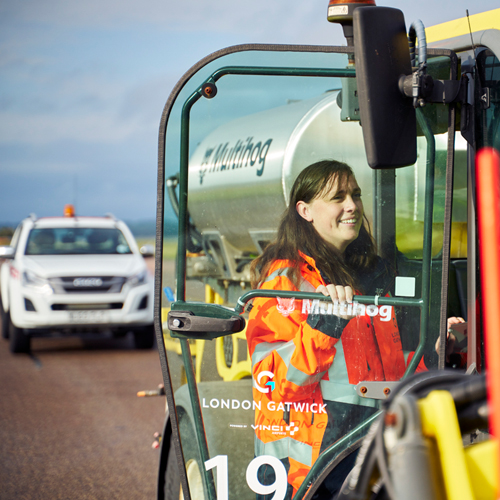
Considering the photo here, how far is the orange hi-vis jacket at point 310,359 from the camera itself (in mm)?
2018

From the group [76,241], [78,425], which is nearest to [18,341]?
[76,241]

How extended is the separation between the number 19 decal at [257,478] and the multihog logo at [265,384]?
217mm

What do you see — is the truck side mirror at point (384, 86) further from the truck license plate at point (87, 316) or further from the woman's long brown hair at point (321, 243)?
the truck license plate at point (87, 316)

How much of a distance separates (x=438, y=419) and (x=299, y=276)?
3.01ft

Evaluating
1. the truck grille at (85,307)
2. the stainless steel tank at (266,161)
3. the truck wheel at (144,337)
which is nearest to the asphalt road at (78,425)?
the truck wheel at (144,337)

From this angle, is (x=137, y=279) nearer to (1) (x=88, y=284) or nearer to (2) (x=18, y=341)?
(1) (x=88, y=284)

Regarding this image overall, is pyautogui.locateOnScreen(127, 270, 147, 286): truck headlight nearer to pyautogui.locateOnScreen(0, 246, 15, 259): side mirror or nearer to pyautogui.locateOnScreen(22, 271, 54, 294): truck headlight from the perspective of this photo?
pyautogui.locateOnScreen(22, 271, 54, 294): truck headlight

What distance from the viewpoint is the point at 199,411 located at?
7.35 ft

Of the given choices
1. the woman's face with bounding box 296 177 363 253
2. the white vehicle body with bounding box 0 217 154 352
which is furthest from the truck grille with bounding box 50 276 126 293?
the woman's face with bounding box 296 177 363 253

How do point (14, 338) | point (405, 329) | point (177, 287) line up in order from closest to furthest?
point (405, 329), point (177, 287), point (14, 338)

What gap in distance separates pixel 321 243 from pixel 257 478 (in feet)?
2.61

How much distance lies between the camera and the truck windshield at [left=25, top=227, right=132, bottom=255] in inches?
378

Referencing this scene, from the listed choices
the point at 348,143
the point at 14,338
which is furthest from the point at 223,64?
the point at 14,338

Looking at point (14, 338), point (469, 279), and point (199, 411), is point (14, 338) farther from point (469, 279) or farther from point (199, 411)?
point (469, 279)
